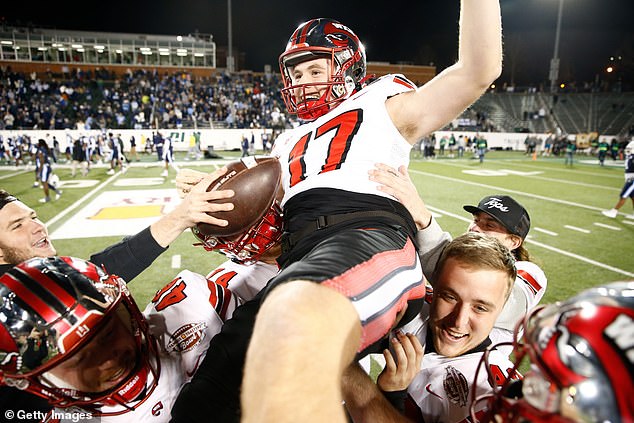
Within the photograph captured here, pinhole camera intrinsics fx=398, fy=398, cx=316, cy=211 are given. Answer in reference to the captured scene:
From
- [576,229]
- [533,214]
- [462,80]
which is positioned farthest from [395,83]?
[533,214]

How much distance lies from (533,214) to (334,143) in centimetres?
→ 929

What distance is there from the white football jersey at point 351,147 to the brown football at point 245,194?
0.12 metres

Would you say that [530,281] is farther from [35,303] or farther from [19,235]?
[19,235]

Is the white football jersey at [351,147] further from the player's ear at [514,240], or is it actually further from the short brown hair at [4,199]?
the short brown hair at [4,199]

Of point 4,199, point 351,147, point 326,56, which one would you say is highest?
point 326,56

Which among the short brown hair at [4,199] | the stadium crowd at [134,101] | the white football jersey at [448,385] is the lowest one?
the white football jersey at [448,385]

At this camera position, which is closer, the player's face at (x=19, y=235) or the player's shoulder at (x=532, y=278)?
the player's shoulder at (x=532, y=278)

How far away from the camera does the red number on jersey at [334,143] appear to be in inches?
77.6

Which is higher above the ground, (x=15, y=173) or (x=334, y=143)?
(x=334, y=143)

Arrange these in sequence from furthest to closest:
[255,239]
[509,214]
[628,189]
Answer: [628,189]
[509,214]
[255,239]

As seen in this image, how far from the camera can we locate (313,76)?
2535 mm

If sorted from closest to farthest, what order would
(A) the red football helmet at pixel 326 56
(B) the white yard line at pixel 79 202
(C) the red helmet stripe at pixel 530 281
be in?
(A) the red football helmet at pixel 326 56 → (C) the red helmet stripe at pixel 530 281 → (B) the white yard line at pixel 79 202

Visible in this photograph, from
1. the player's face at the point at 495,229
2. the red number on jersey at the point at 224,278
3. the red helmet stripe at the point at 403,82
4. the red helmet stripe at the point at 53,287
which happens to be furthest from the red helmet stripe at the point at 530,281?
the red helmet stripe at the point at 53,287

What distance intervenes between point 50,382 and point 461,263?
1.91 meters
